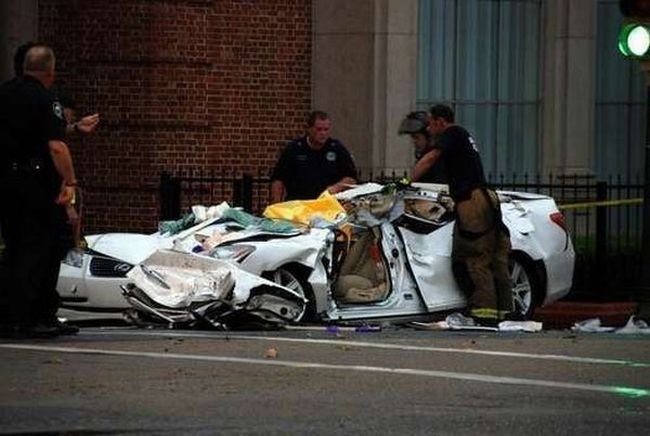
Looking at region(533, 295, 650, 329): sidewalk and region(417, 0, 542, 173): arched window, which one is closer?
region(533, 295, 650, 329): sidewalk

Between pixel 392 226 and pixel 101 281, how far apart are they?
2.32m

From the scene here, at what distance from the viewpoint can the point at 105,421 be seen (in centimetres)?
947

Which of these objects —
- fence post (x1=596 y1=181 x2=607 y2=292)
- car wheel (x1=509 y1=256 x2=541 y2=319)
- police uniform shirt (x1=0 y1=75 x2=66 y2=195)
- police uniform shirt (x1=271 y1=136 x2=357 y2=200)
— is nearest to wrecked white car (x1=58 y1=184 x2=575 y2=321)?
car wheel (x1=509 y1=256 x2=541 y2=319)

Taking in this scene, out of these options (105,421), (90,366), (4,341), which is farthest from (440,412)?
(4,341)

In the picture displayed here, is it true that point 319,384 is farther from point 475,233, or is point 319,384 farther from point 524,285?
point 524,285

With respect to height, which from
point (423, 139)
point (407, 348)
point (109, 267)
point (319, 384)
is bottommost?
point (407, 348)

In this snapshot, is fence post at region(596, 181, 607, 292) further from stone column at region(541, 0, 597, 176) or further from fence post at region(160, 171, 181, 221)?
fence post at region(160, 171, 181, 221)

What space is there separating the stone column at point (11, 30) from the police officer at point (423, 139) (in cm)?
710

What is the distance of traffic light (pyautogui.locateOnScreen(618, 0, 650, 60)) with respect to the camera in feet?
54.1

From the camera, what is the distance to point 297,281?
15.8m

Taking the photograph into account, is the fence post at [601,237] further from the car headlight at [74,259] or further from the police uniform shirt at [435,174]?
the car headlight at [74,259]

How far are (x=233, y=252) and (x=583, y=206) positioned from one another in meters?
5.49

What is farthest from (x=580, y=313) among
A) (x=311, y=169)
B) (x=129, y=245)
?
(x=129, y=245)

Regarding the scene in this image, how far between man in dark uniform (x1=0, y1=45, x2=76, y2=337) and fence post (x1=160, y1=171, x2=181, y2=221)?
734 centimetres
